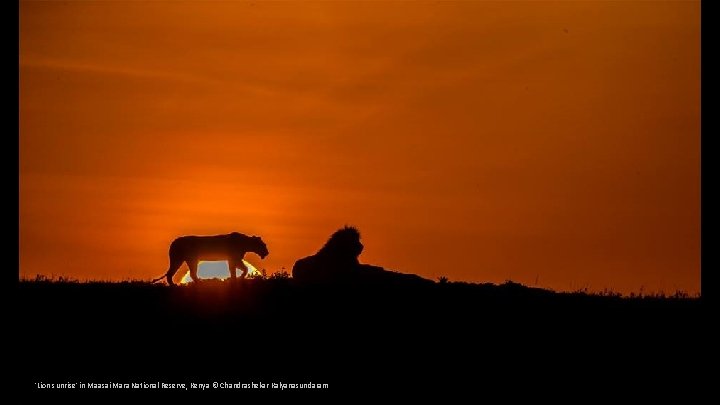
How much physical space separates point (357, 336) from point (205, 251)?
7120 mm

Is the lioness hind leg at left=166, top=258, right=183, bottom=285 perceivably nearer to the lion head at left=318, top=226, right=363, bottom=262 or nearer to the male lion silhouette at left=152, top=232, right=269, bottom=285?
the male lion silhouette at left=152, top=232, right=269, bottom=285

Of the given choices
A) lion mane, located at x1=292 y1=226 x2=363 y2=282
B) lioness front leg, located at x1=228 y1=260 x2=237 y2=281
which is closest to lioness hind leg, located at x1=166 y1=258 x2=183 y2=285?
lioness front leg, located at x1=228 y1=260 x2=237 y2=281

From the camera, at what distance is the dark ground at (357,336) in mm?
24562

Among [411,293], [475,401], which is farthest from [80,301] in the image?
[475,401]

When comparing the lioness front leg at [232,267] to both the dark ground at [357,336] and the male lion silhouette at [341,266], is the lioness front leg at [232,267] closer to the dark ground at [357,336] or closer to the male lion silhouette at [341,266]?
the male lion silhouette at [341,266]

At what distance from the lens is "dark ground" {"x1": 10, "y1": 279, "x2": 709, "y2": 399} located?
80.6ft

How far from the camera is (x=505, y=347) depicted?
26359mm

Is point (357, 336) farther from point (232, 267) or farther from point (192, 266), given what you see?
point (192, 266)

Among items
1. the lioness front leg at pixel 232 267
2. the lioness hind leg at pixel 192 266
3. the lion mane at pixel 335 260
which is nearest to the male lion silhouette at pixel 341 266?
the lion mane at pixel 335 260

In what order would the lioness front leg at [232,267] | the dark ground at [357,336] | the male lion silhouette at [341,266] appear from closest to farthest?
the dark ground at [357,336] → the male lion silhouette at [341,266] → the lioness front leg at [232,267]

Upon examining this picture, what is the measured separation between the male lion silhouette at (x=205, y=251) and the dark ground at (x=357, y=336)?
2938mm

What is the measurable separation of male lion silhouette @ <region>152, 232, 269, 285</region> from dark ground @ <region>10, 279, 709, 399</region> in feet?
9.64

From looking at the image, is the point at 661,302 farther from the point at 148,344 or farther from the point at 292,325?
the point at 148,344
